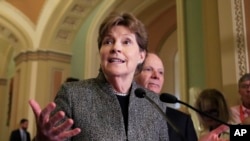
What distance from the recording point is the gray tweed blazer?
1.58 m

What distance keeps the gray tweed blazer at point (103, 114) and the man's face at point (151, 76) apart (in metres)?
0.65

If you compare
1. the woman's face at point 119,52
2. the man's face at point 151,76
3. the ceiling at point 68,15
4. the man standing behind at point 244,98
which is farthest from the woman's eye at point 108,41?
the ceiling at point 68,15

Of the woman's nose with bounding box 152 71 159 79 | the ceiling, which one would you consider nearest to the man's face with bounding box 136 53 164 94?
the woman's nose with bounding box 152 71 159 79

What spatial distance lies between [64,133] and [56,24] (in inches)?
344

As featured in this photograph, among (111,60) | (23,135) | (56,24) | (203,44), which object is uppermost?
(56,24)

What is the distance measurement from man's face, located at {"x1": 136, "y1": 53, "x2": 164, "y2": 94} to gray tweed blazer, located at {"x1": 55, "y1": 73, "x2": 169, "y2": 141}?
649mm

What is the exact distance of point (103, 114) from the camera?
5.34 feet

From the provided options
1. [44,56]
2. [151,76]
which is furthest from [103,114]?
[44,56]

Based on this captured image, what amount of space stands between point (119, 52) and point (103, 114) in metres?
0.27

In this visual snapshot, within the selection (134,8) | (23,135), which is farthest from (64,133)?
(134,8)

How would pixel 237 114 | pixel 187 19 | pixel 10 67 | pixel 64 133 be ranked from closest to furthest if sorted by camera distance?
pixel 64 133 → pixel 237 114 → pixel 187 19 → pixel 10 67

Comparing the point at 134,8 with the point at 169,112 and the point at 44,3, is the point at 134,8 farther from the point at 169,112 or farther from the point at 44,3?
the point at 169,112

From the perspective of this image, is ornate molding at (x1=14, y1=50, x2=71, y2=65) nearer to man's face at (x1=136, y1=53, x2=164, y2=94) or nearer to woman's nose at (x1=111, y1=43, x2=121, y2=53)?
man's face at (x1=136, y1=53, x2=164, y2=94)

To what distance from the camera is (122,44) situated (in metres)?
1.72
